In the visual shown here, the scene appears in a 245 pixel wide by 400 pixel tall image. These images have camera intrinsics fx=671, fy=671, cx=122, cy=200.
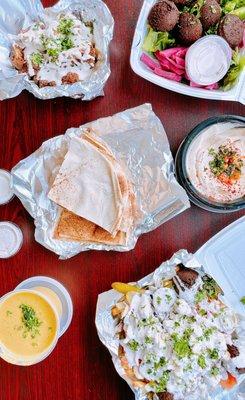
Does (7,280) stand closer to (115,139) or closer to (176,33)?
(115,139)

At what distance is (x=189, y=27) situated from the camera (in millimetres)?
1587

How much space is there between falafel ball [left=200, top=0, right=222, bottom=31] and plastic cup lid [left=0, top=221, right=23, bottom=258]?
2.24ft

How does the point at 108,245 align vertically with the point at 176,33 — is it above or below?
below

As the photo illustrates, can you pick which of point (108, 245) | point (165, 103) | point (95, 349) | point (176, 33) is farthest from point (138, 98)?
point (95, 349)

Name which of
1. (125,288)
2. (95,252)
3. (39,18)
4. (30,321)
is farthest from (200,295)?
(39,18)

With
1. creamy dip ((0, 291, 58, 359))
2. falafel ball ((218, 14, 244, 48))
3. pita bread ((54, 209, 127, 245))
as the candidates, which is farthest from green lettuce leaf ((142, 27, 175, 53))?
creamy dip ((0, 291, 58, 359))

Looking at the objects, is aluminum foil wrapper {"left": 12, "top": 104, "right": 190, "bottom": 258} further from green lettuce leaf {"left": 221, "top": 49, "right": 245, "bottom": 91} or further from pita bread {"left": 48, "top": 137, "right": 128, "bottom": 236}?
green lettuce leaf {"left": 221, "top": 49, "right": 245, "bottom": 91}

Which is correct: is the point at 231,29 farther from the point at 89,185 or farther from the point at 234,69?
the point at 89,185

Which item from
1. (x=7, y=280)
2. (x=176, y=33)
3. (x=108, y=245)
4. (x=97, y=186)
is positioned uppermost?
(x=176, y=33)

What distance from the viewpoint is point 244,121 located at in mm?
1581

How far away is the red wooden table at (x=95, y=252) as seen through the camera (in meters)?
1.67

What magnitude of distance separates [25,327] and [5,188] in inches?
13.5

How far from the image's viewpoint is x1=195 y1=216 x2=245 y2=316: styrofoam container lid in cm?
166

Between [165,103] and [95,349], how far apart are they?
64 centimetres
